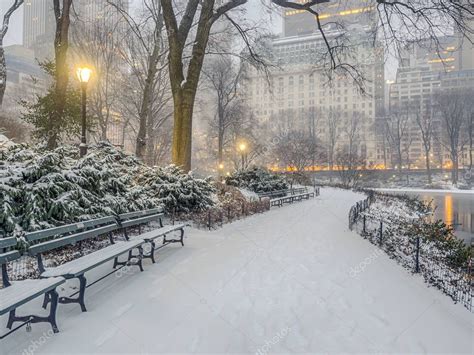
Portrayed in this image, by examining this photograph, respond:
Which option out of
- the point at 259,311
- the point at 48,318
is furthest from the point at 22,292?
the point at 259,311

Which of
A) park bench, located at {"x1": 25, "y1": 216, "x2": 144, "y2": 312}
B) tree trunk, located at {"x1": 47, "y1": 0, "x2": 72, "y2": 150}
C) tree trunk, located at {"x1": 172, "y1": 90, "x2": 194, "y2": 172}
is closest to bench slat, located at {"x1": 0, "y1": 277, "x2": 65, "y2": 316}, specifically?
park bench, located at {"x1": 25, "y1": 216, "x2": 144, "y2": 312}

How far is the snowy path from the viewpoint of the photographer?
3.61m

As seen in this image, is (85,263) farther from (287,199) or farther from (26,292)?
(287,199)

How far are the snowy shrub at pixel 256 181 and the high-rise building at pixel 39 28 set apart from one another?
16.2 metres

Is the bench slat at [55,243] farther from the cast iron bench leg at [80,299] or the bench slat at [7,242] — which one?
the cast iron bench leg at [80,299]

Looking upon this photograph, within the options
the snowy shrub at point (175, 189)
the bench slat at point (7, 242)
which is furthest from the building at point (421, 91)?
the bench slat at point (7, 242)

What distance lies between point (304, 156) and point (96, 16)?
2762 cm

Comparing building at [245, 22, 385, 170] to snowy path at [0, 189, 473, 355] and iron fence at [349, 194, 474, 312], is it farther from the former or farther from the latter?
snowy path at [0, 189, 473, 355]

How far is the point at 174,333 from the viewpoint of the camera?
3.75m

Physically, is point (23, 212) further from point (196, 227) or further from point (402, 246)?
point (402, 246)

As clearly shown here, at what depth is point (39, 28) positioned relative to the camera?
108ft

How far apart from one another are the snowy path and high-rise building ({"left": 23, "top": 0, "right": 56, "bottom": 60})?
23831mm

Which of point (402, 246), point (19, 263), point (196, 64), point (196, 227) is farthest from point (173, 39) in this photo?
point (402, 246)

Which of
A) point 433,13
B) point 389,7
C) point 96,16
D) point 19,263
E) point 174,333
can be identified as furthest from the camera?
point 96,16
